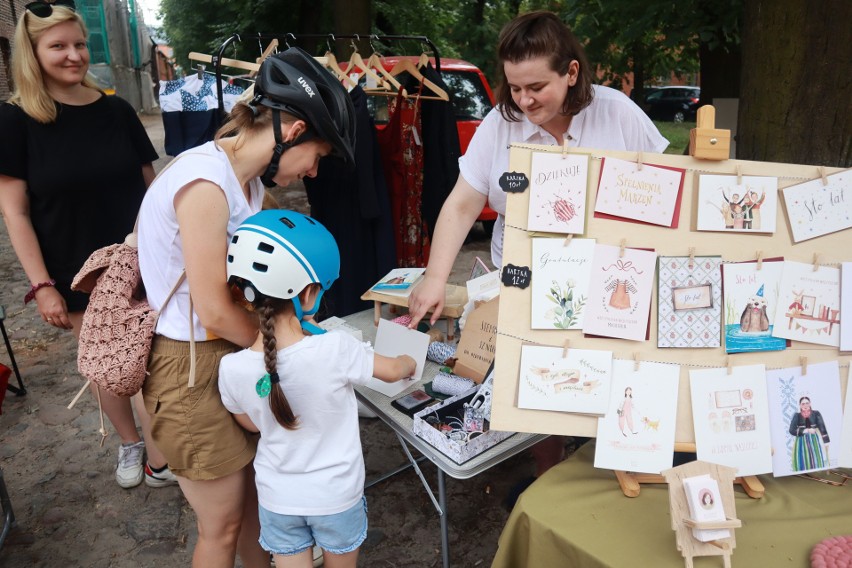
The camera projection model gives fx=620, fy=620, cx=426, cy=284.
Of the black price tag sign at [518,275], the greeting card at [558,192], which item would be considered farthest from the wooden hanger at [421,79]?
the black price tag sign at [518,275]

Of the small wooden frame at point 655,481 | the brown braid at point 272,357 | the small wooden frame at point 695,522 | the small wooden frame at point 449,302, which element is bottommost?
the small wooden frame at point 655,481

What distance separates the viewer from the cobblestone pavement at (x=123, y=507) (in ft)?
7.96

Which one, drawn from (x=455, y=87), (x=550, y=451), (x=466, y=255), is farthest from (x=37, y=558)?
(x=455, y=87)

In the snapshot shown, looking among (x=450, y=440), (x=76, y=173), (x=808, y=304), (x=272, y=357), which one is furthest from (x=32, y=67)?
(x=808, y=304)

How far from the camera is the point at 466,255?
6371mm

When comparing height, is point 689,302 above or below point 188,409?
above

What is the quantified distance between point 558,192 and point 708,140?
14.3 inches

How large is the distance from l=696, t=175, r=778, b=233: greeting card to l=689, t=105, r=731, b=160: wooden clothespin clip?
51mm

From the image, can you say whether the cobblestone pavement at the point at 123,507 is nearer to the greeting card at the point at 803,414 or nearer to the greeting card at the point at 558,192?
the greeting card at the point at 803,414

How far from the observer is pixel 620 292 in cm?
146

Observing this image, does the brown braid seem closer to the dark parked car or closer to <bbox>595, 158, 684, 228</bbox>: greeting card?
<bbox>595, 158, 684, 228</bbox>: greeting card

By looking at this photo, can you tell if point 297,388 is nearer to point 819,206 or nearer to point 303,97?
point 303,97

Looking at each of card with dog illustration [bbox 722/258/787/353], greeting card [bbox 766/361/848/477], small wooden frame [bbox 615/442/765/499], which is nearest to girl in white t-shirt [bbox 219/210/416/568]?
small wooden frame [bbox 615/442/765/499]

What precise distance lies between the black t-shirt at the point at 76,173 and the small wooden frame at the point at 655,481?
6.80 ft
